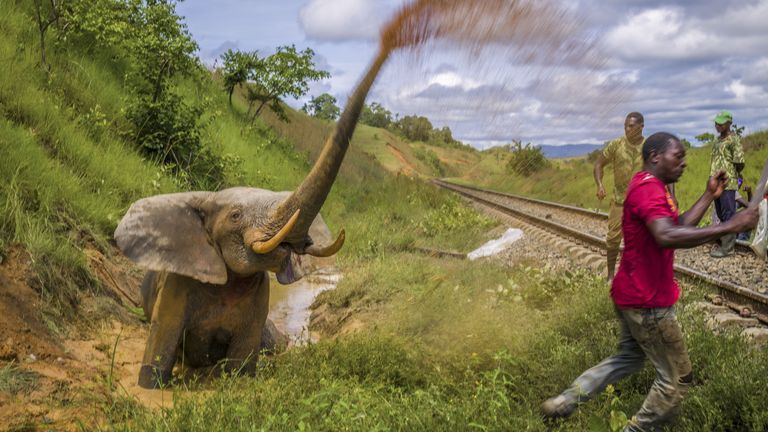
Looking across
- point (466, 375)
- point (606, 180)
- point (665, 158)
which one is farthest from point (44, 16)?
point (606, 180)

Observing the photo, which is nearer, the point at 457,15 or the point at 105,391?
the point at 457,15

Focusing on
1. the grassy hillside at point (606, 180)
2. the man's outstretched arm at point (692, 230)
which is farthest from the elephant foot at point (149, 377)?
the grassy hillside at point (606, 180)

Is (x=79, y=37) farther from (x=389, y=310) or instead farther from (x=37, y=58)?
(x=389, y=310)

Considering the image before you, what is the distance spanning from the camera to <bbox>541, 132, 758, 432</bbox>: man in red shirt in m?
4.05

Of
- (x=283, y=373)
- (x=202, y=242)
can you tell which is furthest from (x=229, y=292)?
(x=283, y=373)

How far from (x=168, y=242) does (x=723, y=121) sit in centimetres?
889

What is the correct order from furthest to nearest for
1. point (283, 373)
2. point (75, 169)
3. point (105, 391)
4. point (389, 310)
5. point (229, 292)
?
point (75, 169), point (389, 310), point (229, 292), point (283, 373), point (105, 391)

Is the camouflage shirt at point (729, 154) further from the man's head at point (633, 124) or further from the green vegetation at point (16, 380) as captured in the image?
the green vegetation at point (16, 380)

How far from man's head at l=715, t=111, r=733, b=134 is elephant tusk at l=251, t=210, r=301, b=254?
328 inches

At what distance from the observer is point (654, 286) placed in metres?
4.13

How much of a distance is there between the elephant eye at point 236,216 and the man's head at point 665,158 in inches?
126

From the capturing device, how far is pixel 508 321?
6.55m

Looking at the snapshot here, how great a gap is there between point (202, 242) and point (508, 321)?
2.84m

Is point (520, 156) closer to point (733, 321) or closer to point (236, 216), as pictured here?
point (236, 216)
